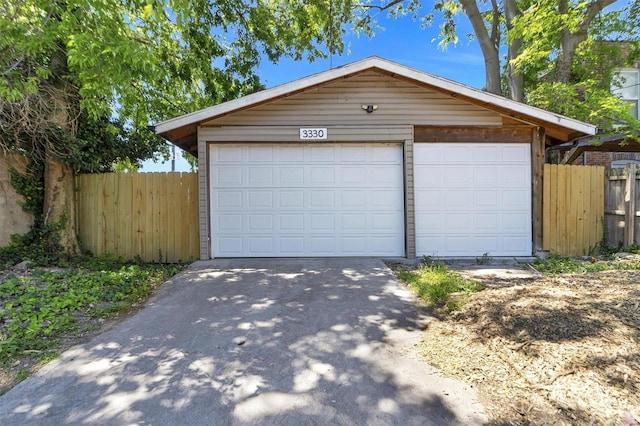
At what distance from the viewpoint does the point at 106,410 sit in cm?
222

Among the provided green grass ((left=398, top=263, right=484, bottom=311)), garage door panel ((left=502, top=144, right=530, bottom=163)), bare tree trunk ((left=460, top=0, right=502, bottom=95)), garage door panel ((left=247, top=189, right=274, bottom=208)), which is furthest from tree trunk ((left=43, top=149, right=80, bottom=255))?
bare tree trunk ((left=460, top=0, right=502, bottom=95))

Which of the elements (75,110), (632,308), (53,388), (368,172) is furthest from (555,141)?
(75,110)

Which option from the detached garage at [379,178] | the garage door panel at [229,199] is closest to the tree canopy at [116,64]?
the detached garage at [379,178]

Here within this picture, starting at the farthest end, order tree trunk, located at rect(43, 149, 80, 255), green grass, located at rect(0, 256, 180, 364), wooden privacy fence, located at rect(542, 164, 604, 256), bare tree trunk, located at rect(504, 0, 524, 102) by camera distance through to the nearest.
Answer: bare tree trunk, located at rect(504, 0, 524, 102), wooden privacy fence, located at rect(542, 164, 604, 256), tree trunk, located at rect(43, 149, 80, 255), green grass, located at rect(0, 256, 180, 364)

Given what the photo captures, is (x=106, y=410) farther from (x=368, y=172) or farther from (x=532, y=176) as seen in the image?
(x=532, y=176)

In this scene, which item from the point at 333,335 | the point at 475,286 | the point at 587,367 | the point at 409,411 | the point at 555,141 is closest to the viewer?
the point at 409,411

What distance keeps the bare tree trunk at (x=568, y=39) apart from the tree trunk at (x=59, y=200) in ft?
40.0

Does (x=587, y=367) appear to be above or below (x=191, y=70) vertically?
below

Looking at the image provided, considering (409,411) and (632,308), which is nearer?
(409,411)

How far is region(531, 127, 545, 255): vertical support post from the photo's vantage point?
6.97 metres

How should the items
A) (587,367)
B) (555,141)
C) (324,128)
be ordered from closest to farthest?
(587,367) < (324,128) < (555,141)

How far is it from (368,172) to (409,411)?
524 centimetres

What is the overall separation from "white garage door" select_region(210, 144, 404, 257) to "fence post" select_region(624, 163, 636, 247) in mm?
4647

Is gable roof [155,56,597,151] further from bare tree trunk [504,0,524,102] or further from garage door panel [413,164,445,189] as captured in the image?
bare tree trunk [504,0,524,102]
